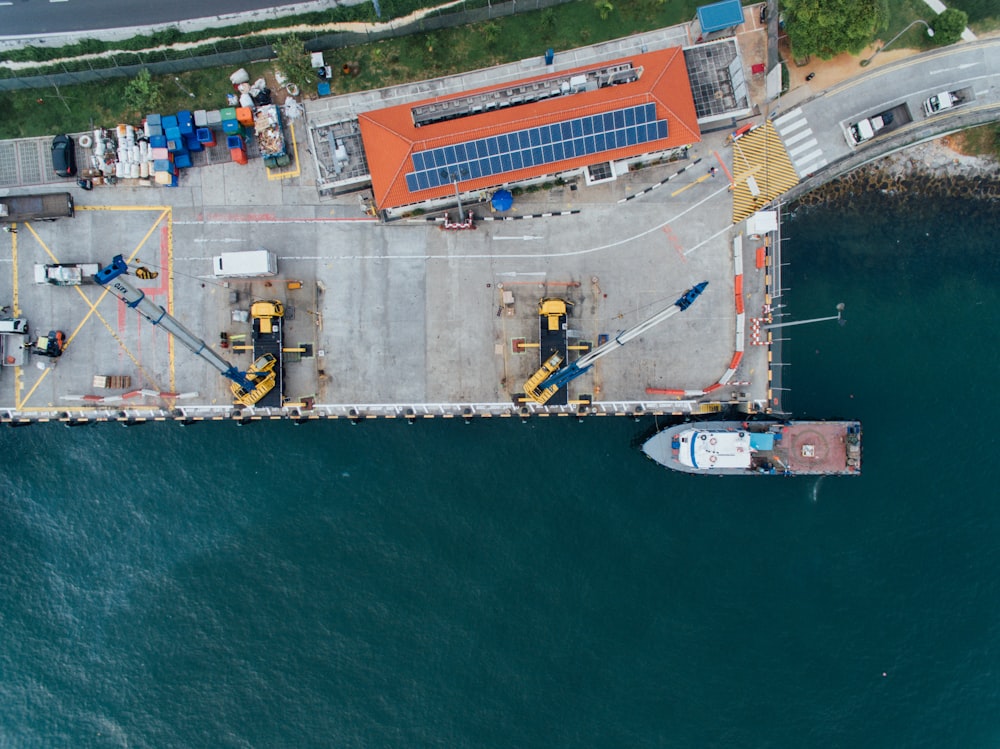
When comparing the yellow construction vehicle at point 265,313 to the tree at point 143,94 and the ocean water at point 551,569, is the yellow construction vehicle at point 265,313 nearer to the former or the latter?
the ocean water at point 551,569

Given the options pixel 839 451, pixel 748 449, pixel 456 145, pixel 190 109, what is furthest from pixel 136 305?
pixel 839 451

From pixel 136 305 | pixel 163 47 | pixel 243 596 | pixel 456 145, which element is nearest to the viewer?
pixel 136 305

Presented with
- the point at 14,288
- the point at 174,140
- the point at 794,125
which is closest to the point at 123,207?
the point at 174,140

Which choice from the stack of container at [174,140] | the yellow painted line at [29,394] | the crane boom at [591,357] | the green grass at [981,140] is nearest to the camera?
the crane boom at [591,357]

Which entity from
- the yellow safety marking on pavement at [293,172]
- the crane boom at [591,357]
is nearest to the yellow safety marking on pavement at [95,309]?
the yellow safety marking on pavement at [293,172]

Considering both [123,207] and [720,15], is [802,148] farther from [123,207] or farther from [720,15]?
[123,207]

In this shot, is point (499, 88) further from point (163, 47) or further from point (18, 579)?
point (18, 579)
